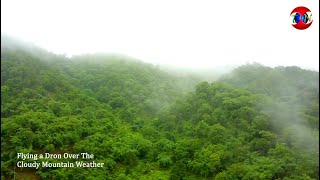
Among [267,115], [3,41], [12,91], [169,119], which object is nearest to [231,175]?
[267,115]

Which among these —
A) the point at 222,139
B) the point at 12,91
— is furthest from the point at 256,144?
the point at 12,91

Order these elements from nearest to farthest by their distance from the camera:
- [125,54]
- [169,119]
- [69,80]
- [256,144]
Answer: [256,144] → [169,119] → [69,80] → [125,54]

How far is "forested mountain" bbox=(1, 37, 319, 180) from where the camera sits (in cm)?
4091

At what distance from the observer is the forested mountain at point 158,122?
4091cm

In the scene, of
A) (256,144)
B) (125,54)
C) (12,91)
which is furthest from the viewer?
(125,54)

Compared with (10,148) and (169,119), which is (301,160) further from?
(10,148)

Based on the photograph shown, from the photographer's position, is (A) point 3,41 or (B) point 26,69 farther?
(A) point 3,41

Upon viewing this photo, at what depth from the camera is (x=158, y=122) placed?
57750 mm

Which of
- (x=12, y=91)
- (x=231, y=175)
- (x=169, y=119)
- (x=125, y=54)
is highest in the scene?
(x=125, y=54)

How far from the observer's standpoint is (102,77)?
69375 mm

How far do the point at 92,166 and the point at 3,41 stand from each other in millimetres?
37839

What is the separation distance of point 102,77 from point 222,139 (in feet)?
97.3

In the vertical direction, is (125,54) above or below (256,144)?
above

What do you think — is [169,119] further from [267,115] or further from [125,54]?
[125,54]
